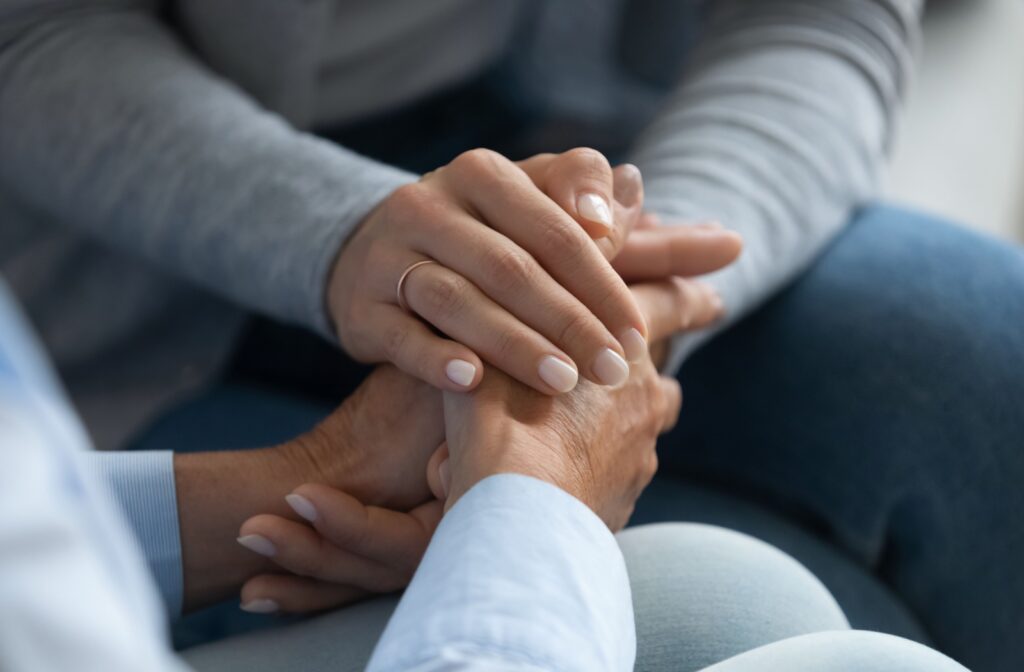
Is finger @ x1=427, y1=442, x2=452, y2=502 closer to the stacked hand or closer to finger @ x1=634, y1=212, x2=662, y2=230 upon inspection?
the stacked hand

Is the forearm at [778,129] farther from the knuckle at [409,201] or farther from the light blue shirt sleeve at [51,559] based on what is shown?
the light blue shirt sleeve at [51,559]

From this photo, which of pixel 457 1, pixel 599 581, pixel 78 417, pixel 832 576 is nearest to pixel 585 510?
pixel 599 581

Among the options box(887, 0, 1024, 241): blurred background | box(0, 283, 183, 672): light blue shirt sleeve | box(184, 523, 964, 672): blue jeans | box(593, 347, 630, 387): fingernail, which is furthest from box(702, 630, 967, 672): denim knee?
box(887, 0, 1024, 241): blurred background

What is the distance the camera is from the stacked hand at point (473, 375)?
21.1 inches

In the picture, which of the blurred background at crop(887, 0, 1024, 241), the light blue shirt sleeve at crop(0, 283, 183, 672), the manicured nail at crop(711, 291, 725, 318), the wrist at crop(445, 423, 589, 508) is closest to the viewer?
the light blue shirt sleeve at crop(0, 283, 183, 672)

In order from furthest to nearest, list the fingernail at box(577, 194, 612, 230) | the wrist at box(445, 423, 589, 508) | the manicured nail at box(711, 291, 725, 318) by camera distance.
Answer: the manicured nail at box(711, 291, 725, 318) → the fingernail at box(577, 194, 612, 230) → the wrist at box(445, 423, 589, 508)

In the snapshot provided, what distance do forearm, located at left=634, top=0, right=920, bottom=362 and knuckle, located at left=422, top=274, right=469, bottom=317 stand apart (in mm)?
223

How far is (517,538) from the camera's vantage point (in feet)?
1.29

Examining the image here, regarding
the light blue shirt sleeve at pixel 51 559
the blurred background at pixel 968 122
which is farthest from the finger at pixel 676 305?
the blurred background at pixel 968 122

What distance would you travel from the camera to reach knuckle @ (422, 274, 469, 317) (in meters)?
0.55

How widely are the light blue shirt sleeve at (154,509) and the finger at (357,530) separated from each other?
0.07 m

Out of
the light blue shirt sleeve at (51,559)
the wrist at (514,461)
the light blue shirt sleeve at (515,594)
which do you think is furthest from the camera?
the wrist at (514,461)

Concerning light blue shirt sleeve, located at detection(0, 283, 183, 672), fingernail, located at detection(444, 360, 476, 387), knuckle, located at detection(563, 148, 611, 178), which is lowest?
fingernail, located at detection(444, 360, 476, 387)

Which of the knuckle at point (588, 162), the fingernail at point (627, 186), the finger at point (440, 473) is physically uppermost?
the knuckle at point (588, 162)
